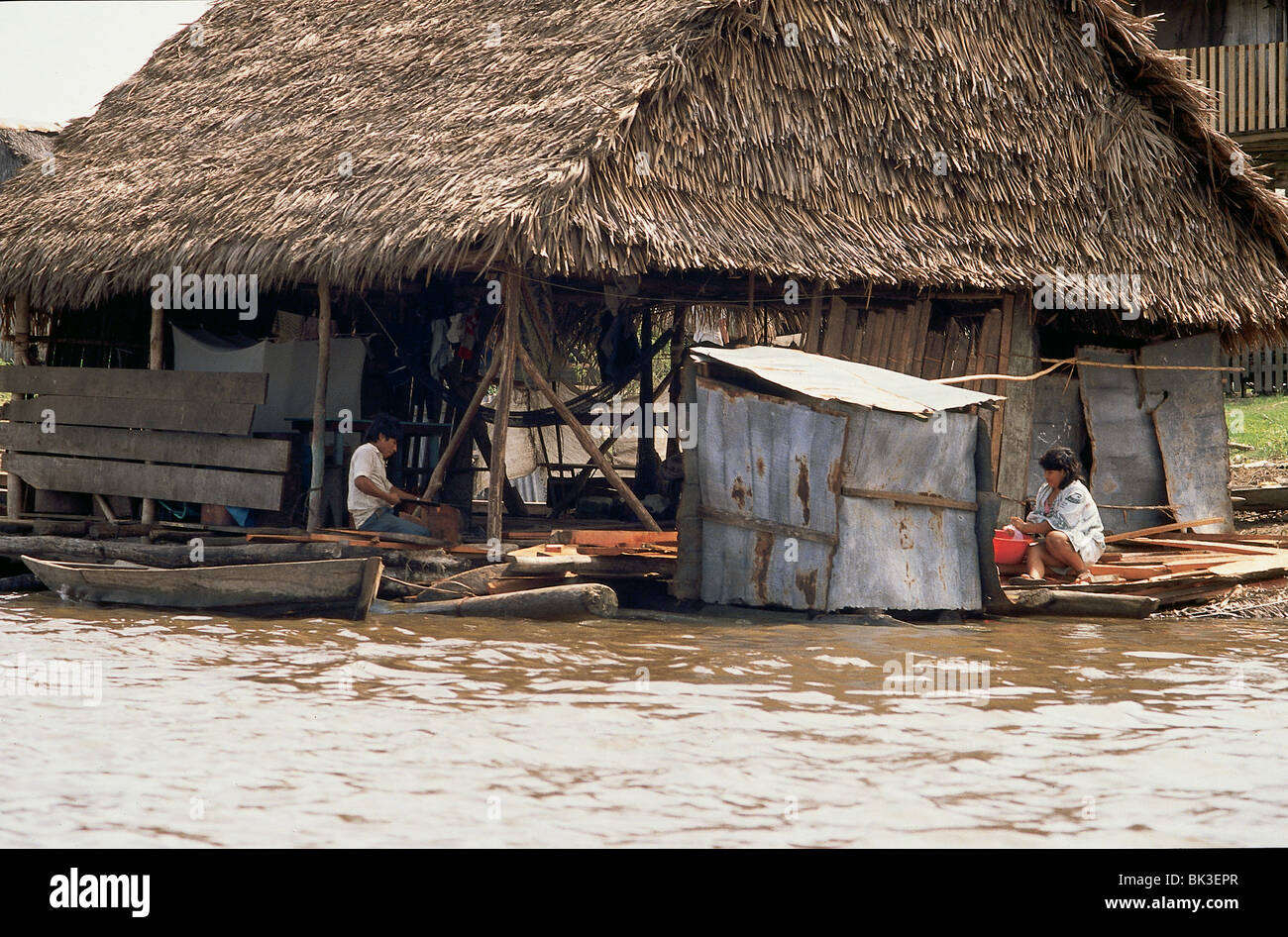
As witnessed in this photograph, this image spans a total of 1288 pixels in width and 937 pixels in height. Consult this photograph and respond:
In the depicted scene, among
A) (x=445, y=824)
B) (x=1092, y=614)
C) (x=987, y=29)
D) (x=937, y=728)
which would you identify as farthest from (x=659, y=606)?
(x=987, y=29)

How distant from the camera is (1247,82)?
16422 mm

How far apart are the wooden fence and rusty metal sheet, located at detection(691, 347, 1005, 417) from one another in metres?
9.91

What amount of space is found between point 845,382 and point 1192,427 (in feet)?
14.9

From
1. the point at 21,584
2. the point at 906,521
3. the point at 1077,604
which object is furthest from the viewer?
the point at 21,584

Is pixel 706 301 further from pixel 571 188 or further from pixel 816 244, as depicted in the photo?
pixel 571 188

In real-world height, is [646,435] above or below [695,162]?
below

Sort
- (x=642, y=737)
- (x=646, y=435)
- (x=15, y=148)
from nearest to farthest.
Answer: (x=642, y=737) < (x=646, y=435) < (x=15, y=148)

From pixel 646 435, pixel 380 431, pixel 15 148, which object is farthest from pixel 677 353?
pixel 15 148

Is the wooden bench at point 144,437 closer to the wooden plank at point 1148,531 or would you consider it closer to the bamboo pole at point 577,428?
the bamboo pole at point 577,428

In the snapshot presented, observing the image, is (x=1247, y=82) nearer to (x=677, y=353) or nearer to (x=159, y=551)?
(x=677, y=353)

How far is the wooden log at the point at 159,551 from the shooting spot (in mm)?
9188

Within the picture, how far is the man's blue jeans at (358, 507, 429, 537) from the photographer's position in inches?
377

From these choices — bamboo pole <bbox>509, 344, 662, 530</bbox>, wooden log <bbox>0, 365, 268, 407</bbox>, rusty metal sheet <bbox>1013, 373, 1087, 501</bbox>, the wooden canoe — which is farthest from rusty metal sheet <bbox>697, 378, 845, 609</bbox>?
wooden log <bbox>0, 365, 268, 407</bbox>

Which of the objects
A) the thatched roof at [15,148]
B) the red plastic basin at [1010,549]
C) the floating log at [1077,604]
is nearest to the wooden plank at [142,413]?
the red plastic basin at [1010,549]
